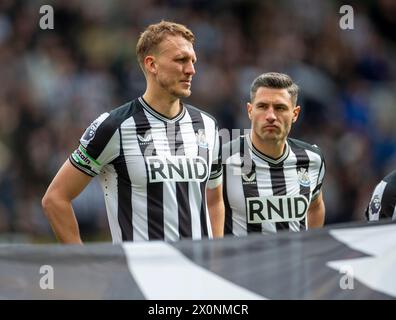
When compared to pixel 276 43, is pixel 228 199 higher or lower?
lower

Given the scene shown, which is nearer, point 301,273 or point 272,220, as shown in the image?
point 301,273

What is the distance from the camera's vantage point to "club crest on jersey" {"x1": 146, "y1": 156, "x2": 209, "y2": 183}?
4.97 meters

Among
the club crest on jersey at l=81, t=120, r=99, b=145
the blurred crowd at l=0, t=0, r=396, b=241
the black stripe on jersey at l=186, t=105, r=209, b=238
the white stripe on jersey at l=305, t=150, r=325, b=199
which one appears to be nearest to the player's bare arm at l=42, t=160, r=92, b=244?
the club crest on jersey at l=81, t=120, r=99, b=145

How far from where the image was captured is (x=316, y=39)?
422 inches

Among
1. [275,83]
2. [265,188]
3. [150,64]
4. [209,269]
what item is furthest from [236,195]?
[209,269]

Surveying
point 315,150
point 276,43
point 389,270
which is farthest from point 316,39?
point 389,270

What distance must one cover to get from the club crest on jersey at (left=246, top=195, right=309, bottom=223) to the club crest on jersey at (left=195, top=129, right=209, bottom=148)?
502mm

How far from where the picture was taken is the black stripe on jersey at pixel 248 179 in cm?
546

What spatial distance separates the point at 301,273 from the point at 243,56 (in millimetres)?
6677

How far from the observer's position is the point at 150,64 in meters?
5.18

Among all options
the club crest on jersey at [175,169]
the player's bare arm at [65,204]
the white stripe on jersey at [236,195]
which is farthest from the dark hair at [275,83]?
the player's bare arm at [65,204]

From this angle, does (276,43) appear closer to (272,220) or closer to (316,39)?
(316,39)

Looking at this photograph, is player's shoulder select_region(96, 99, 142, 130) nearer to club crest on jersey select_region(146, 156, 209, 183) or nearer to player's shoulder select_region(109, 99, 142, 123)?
player's shoulder select_region(109, 99, 142, 123)
